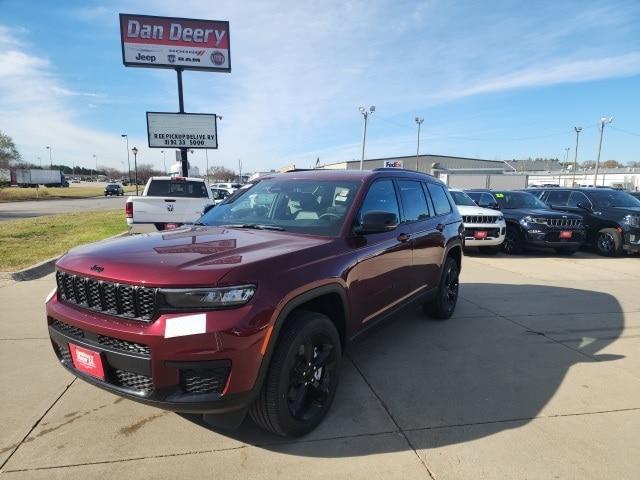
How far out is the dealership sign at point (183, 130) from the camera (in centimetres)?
1914

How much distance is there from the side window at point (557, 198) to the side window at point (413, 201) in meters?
9.92

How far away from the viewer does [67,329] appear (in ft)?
8.77

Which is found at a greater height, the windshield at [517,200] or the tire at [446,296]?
the windshield at [517,200]

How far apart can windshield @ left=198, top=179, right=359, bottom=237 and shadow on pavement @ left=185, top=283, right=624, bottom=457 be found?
111cm

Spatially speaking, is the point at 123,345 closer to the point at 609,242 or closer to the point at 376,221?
the point at 376,221

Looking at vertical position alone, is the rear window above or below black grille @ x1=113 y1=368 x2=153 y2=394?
above

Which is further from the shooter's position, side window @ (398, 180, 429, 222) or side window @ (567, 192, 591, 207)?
side window @ (567, 192, 591, 207)

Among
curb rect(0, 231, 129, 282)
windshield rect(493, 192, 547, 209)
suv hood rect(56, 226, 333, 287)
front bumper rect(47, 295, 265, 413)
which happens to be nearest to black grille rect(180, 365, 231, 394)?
front bumper rect(47, 295, 265, 413)

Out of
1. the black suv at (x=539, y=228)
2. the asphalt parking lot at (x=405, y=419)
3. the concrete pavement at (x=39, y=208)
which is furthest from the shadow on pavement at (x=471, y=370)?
the concrete pavement at (x=39, y=208)

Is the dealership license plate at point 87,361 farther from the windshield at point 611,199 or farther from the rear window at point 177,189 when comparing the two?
the windshield at point 611,199

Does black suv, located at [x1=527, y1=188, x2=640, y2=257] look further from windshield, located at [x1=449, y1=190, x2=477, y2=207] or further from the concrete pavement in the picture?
the concrete pavement

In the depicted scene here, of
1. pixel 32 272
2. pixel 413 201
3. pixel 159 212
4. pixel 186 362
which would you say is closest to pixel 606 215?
pixel 413 201

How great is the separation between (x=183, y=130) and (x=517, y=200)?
585 inches

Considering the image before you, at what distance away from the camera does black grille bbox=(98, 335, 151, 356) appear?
227 centimetres
